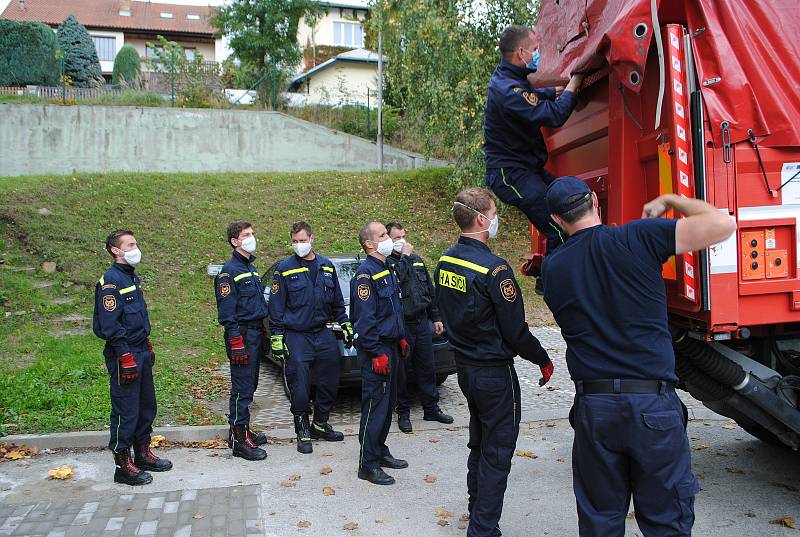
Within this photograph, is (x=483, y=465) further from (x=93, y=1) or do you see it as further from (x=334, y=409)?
→ (x=93, y=1)

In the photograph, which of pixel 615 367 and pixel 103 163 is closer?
pixel 615 367

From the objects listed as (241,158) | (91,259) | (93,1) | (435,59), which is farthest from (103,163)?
(93,1)

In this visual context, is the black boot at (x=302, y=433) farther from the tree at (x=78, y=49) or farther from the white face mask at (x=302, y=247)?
the tree at (x=78, y=49)

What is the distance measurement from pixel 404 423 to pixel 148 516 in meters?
2.71

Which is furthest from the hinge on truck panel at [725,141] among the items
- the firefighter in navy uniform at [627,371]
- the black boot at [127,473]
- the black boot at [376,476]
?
the black boot at [127,473]

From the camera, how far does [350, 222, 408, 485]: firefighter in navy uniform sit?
17.9 feet

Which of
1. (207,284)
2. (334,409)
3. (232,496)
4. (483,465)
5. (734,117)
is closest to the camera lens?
(734,117)

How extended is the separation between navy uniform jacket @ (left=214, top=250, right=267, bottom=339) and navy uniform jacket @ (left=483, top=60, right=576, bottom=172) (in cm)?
256

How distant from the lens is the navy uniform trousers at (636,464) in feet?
10.0

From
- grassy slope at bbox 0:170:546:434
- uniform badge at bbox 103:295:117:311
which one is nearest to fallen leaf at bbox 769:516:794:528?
uniform badge at bbox 103:295:117:311

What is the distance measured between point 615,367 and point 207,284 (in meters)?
10.9

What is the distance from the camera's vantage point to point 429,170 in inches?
742

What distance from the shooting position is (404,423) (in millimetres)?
6840

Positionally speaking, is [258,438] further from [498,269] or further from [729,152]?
[729,152]
